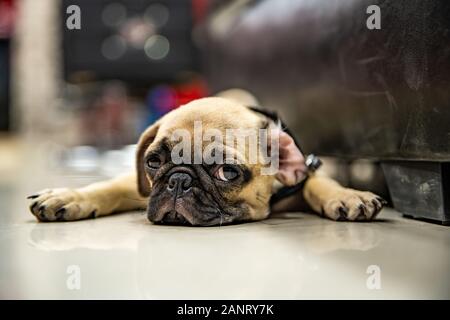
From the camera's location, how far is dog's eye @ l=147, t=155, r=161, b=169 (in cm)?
153

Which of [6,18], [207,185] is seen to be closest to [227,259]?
[207,185]

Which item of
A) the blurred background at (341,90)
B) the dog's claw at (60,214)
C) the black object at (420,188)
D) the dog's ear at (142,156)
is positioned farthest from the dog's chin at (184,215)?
the black object at (420,188)

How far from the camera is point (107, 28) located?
7488 mm

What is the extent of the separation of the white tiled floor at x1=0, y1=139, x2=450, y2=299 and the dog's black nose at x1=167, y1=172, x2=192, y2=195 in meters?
0.10

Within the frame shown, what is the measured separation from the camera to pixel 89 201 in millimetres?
1677

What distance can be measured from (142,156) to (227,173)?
0.97 feet

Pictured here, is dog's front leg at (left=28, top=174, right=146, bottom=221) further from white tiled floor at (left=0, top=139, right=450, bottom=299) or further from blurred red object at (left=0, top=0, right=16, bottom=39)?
blurred red object at (left=0, top=0, right=16, bottom=39)

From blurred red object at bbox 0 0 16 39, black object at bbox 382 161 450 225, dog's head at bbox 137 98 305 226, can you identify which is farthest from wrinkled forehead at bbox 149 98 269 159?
blurred red object at bbox 0 0 16 39

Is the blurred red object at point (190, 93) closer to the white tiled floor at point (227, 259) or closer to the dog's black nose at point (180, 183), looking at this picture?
the dog's black nose at point (180, 183)

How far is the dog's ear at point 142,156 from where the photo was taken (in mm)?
1637
